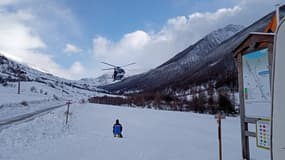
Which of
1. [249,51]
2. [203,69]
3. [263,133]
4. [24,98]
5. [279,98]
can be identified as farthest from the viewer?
[203,69]

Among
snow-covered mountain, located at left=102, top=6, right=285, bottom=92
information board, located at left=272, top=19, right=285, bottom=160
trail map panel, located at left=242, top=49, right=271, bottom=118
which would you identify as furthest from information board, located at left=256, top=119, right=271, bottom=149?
snow-covered mountain, located at left=102, top=6, right=285, bottom=92

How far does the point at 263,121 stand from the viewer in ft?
17.4

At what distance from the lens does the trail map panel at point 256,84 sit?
5.50m

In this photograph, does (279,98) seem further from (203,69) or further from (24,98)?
(203,69)

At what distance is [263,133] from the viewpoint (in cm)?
509

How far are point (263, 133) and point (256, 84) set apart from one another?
1.27 m

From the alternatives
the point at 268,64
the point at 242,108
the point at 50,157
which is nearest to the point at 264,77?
the point at 268,64

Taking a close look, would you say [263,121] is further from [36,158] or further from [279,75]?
[36,158]

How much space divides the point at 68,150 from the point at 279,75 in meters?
7.14

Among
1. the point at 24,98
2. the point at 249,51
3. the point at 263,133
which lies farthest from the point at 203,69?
the point at 263,133

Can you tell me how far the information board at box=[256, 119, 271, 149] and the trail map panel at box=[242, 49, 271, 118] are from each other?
25cm

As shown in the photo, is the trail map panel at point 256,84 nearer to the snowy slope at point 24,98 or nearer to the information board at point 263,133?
the information board at point 263,133

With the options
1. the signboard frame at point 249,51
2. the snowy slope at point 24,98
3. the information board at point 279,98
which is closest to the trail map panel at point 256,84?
the signboard frame at point 249,51

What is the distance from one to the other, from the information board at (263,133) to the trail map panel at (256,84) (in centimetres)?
25
